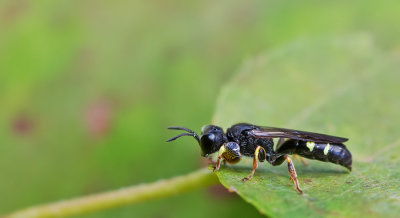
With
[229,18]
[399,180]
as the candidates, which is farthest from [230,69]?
[399,180]

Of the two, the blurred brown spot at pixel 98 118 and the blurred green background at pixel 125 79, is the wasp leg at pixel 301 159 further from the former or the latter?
the blurred brown spot at pixel 98 118

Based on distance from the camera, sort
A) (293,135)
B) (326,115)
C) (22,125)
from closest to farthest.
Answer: (293,135) < (326,115) < (22,125)

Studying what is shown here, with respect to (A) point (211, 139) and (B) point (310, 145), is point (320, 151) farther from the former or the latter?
(A) point (211, 139)

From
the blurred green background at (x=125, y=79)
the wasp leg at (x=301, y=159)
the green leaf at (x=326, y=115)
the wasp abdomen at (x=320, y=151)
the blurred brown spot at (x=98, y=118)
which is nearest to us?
the green leaf at (x=326, y=115)

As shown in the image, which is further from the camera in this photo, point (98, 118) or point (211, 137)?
point (98, 118)

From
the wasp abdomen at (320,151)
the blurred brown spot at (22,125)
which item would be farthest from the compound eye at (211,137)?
the blurred brown spot at (22,125)

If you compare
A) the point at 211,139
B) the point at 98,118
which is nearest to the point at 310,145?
the point at 211,139
